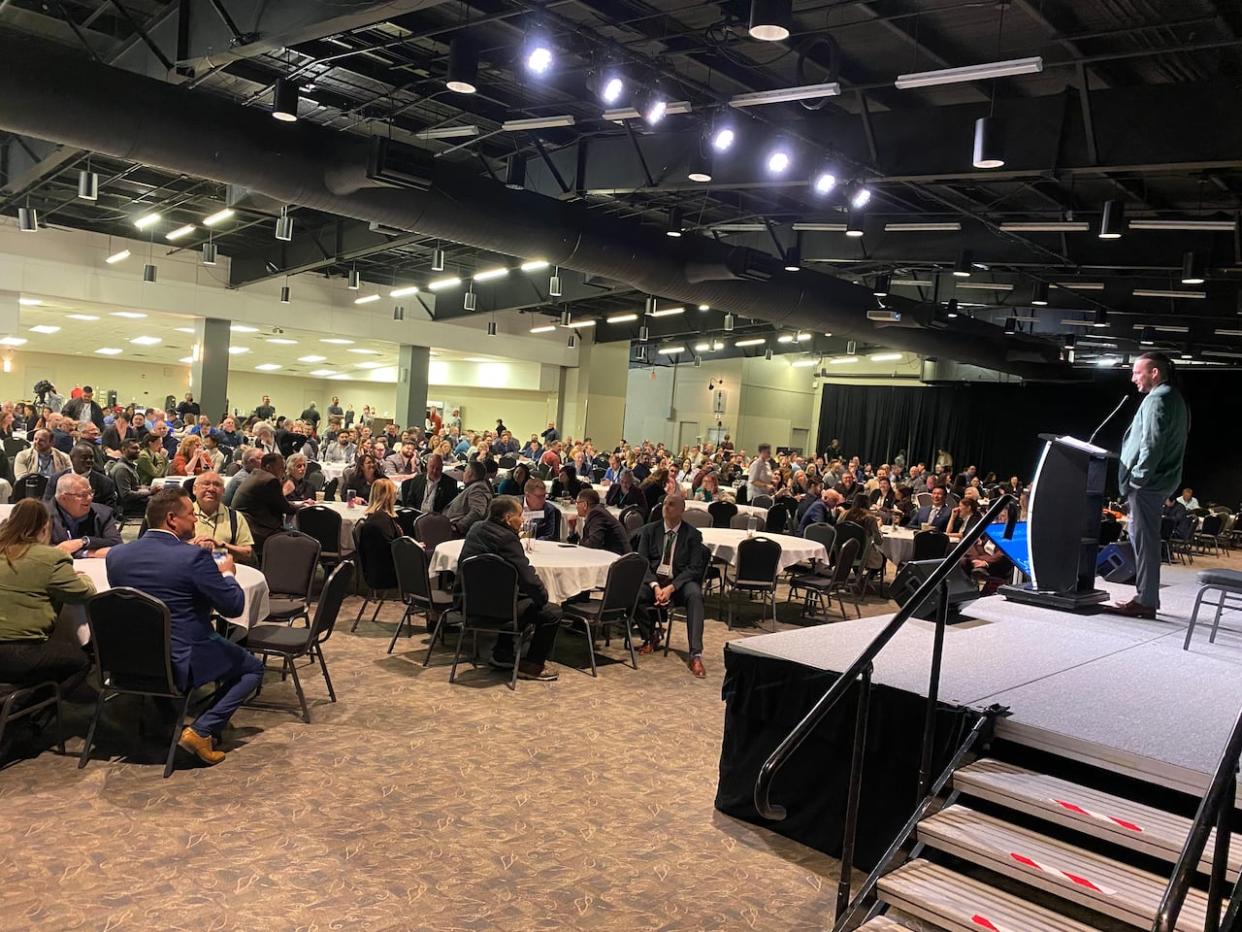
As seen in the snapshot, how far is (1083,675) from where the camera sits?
4273mm

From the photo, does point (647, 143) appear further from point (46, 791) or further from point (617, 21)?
point (46, 791)

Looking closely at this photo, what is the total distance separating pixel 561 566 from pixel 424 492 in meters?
4.23

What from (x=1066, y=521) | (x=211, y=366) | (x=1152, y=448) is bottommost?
(x=1066, y=521)

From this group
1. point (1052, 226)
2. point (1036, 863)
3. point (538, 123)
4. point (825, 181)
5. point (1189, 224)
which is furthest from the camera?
point (1052, 226)

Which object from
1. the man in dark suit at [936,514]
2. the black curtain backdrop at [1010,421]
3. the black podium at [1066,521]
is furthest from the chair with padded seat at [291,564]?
the black curtain backdrop at [1010,421]

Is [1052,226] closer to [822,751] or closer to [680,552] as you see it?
[680,552]

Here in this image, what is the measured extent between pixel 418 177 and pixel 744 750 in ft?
18.1

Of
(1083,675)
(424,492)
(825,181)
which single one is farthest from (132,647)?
(825,181)

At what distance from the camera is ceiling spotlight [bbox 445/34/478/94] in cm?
663

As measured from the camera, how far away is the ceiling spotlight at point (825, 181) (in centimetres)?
835

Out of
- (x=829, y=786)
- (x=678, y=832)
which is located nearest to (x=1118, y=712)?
(x=829, y=786)

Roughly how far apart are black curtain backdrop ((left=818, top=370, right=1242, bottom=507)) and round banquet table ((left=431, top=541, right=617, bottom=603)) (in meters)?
19.0

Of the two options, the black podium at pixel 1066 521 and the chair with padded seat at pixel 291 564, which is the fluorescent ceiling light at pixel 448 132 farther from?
the black podium at pixel 1066 521

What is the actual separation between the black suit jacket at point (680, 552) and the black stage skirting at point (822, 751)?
282cm
